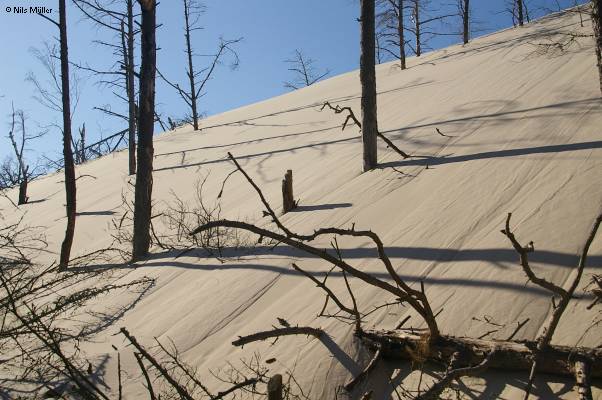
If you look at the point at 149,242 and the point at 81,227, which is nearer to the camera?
the point at 149,242

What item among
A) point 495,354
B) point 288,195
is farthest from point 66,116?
point 495,354

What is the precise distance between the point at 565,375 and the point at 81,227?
982cm

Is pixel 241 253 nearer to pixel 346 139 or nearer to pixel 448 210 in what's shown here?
pixel 448 210

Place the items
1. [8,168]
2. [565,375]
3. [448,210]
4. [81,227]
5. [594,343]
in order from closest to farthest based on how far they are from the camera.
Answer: [565,375] → [594,343] → [448,210] → [81,227] → [8,168]

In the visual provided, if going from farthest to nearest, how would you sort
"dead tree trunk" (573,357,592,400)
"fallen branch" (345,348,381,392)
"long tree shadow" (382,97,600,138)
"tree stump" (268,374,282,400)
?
"long tree shadow" (382,97,600,138), "fallen branch" (345,348,381,392), "tree stump" (268,374,282,400), "dead tree trunk" (573,357,592,400)

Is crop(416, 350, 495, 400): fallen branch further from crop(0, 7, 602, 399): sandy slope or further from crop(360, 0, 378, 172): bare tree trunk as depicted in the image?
crop(360, 0, 378, 172): bare tree trunk

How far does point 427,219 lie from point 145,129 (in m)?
4.36

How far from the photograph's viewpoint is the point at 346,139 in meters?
10.4

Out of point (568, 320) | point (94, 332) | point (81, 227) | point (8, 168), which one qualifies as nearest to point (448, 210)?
point (568, 320)

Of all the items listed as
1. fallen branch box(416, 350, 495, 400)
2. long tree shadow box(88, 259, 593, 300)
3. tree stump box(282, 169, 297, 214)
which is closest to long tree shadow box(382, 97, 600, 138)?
tree stump box(282, 169, 297, 214)

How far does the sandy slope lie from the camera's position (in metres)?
3.49

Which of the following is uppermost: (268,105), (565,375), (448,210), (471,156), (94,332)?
(268,105)

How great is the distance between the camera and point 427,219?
5.23 metres

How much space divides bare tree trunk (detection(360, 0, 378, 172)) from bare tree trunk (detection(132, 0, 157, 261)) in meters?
3.17
